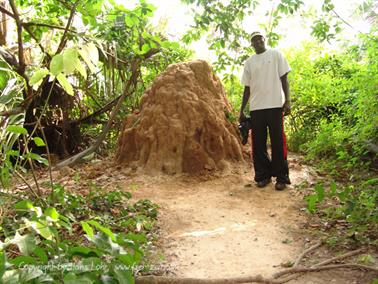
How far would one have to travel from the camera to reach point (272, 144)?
4828 mm

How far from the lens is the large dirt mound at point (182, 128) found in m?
Answer: 5.76

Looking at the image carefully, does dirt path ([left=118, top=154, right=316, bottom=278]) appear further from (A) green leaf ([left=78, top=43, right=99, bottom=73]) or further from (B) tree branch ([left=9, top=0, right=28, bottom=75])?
(B) tree branch ([left=9, top=0, right=28, bottom=75])

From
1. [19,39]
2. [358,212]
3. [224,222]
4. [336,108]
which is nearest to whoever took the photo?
[19,39]

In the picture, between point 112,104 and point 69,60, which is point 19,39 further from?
point 112,104

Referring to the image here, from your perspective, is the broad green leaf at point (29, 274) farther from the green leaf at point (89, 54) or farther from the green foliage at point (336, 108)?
the green foliage at point (336, 108)

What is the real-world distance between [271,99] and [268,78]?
10.3 inches

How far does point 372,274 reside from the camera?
101 inches

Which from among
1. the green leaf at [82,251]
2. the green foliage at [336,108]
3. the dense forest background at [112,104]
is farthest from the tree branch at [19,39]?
the green foliage at [336,108]

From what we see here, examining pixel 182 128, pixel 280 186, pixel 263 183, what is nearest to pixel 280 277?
pixel 280 186

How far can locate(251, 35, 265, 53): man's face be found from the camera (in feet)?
15.9

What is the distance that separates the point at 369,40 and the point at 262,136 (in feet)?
5.51

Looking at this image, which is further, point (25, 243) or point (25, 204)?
point (25, 204)

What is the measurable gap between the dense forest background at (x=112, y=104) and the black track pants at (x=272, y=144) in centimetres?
54

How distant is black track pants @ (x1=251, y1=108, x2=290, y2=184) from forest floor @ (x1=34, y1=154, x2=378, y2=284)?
192 millimetres
